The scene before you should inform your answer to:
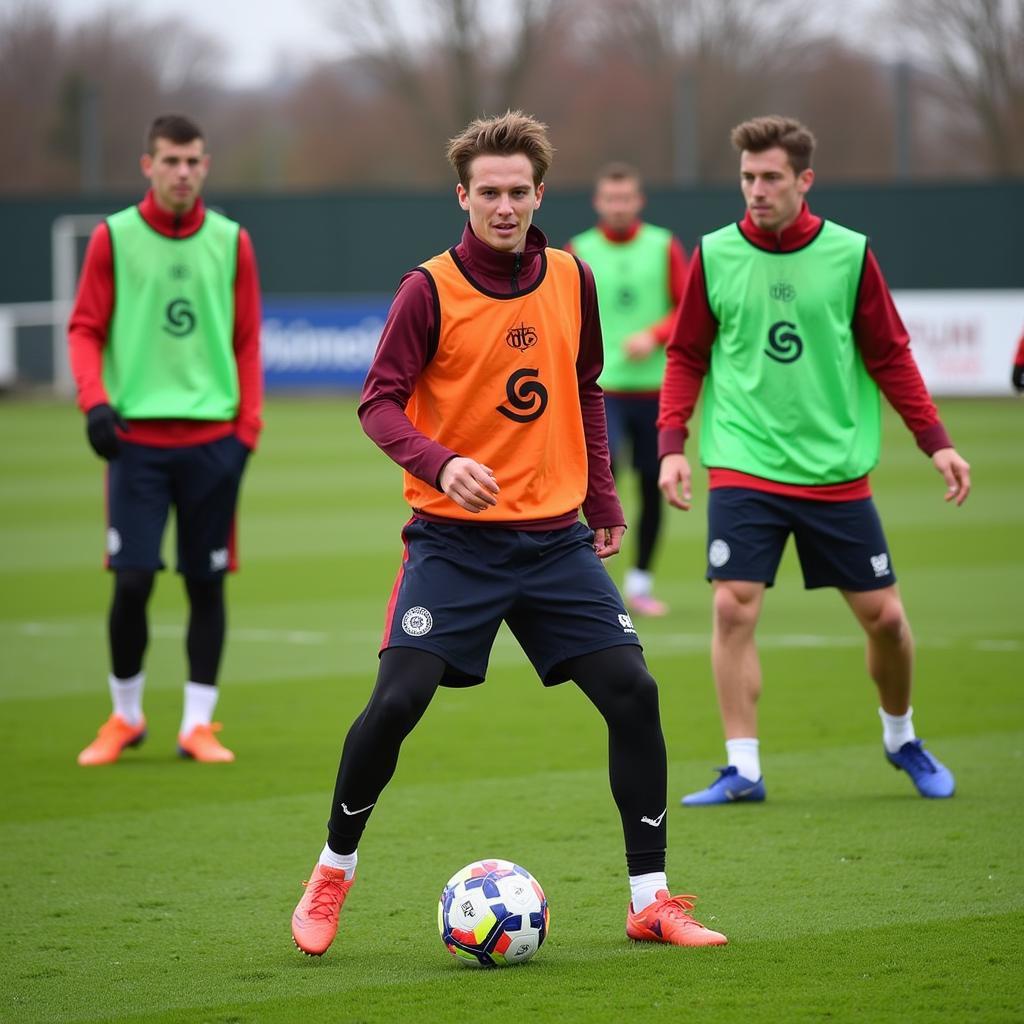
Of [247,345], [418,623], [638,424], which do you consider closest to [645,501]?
[638,424]

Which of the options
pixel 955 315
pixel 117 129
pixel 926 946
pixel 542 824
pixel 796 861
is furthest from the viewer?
pixel 117 129

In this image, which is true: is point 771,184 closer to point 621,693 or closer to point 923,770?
point 923,770

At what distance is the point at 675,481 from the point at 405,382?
6.53 ft

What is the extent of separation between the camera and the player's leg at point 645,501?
11289mm

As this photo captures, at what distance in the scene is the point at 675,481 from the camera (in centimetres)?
654

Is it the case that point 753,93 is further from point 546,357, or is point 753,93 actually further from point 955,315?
point 546,357

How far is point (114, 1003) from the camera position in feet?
14.6

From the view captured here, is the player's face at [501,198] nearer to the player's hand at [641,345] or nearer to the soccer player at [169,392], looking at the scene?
the soccer player at [169,392]

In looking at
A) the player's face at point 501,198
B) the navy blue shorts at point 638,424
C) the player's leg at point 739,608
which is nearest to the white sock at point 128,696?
the player's leg at point 739,608

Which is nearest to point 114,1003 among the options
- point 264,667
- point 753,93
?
point 264,667

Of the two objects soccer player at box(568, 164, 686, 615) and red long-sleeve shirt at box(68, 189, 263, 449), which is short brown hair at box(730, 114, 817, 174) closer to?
red long-sleeve shirt at box(68, 189, 263, 449)

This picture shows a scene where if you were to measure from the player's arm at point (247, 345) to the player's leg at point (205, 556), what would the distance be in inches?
3.9

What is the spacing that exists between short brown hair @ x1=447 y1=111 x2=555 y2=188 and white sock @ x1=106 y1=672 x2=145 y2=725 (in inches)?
133

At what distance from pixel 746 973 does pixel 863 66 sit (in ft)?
136
